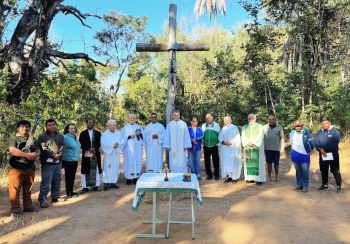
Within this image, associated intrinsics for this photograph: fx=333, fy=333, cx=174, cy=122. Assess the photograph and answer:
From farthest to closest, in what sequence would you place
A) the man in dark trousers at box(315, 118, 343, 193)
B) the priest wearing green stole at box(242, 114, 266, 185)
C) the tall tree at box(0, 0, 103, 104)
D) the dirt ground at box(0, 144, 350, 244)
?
the tall tree at box(0, 0, 103, 104)
the priest wearing green stole at box(242, 114, 266, 185)
the man in dark trousers at box(315, 118, 343, 193)
the dirt ground at box(0, 144, 350, 244)

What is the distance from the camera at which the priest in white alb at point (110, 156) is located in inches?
299

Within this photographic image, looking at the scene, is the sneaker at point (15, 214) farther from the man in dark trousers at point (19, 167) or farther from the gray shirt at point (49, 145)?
the gray shirt at point (49, 145)

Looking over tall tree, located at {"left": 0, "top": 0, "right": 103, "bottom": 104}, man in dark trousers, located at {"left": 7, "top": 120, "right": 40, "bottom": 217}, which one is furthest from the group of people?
tall tree, located at {"left": 0, "top": 0, "right": 103, "bottom": 104}

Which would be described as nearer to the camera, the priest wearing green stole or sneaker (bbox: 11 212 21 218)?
sneaker (bbox: 11 212 21 218)

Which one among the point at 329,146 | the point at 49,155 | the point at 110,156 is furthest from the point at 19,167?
the point at 329,146

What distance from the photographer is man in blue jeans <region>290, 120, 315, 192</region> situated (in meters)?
7.09

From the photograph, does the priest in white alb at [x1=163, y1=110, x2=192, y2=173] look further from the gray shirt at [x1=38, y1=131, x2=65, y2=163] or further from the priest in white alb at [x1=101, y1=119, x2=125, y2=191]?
the gray shirt at [x1=38, y1=131, x2=65, y2=163]

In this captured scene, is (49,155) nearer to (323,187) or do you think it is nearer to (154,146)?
(154,146)

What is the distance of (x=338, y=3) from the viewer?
1250 centimetres

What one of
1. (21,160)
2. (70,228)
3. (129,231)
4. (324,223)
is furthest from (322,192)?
(21,160)

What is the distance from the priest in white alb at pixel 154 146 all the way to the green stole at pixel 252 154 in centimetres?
209

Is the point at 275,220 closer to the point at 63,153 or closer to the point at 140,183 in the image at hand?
the point at 140,183

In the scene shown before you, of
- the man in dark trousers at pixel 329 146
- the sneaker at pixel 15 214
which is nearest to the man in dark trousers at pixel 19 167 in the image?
the sneaker at pixel 15 214

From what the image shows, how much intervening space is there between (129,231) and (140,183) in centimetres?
83
